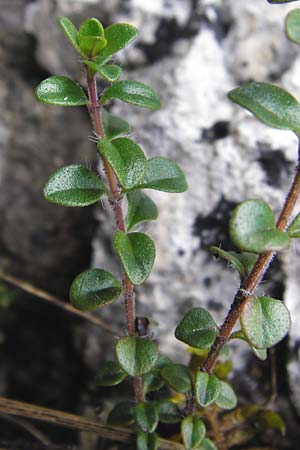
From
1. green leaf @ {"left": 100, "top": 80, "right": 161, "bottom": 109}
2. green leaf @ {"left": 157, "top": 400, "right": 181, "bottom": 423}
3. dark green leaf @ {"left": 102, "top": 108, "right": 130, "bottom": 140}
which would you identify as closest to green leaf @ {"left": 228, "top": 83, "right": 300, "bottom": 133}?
green leaf @ {"left": 100, "top": 80, "right": 161, "bottom": 109}

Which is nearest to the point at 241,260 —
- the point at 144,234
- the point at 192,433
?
the point at 144,234

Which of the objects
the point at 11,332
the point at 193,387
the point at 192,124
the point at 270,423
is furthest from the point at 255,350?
the point at 11,332

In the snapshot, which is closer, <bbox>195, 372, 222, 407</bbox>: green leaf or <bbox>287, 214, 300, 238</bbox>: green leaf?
<bbox>287, 214, 300, 238</bbox>: green leaf

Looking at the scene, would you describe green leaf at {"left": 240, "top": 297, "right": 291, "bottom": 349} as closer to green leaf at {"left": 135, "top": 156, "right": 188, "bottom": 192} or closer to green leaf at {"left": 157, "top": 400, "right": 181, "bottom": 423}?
green leaf at {"left": 135, "top": 156, "right": 188, "bottom": 192}

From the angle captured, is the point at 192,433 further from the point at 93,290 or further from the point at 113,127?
the point at 113,127

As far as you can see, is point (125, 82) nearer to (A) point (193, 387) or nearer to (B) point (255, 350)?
(B) point (255, 350)

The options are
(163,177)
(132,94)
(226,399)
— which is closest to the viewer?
(132,94)
